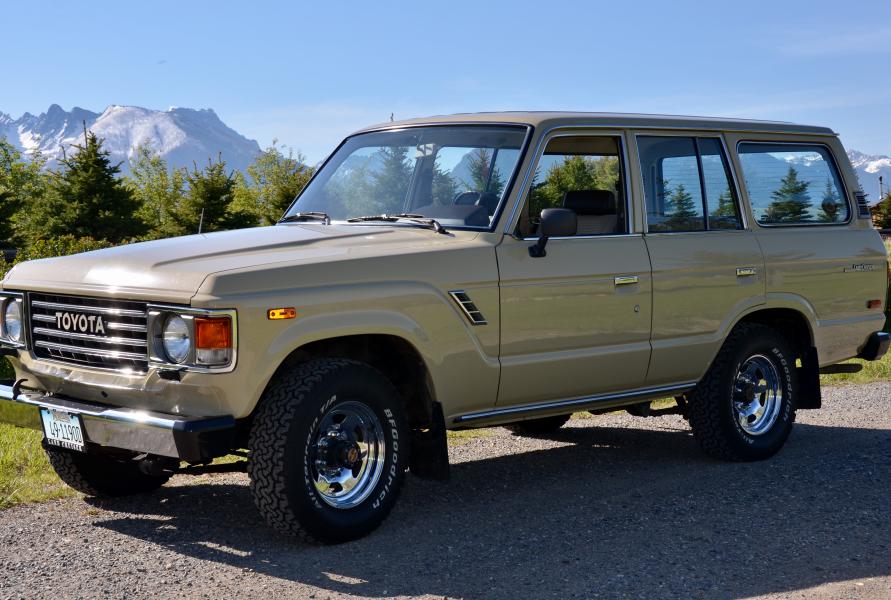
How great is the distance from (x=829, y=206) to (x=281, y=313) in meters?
4.62

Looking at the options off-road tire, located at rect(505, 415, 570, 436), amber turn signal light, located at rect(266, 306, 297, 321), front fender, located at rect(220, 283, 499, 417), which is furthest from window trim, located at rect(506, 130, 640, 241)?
off-road tire, located at rect(505, 415, 570, 436)

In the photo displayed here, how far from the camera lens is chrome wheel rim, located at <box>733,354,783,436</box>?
709 centimetres

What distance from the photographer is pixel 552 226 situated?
5.53m

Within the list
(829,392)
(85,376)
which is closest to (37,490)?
(85,376)

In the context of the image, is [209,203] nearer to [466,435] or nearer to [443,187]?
[466,435]

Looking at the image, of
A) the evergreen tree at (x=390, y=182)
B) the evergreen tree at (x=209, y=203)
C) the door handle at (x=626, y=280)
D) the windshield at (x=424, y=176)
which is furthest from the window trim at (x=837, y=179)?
the evergreen tree at (x=209, y=203)

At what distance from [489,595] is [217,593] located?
113cm

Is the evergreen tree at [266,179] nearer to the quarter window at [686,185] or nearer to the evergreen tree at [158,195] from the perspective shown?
the evergreen tree at [158,195]

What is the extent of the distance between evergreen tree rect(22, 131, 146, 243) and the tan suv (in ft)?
129

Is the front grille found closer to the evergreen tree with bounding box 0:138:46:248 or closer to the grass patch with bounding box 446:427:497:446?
the grass patch with bounding box 446:427:497:446

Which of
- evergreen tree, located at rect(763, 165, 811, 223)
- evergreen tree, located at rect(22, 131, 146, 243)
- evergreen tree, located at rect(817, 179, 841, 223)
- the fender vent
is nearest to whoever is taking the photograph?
the fender vent

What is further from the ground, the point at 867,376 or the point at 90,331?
the point at 90,331

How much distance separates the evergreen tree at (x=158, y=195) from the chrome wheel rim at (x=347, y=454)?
37491mm

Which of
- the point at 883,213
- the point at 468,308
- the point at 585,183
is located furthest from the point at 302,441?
the point at 883,213
